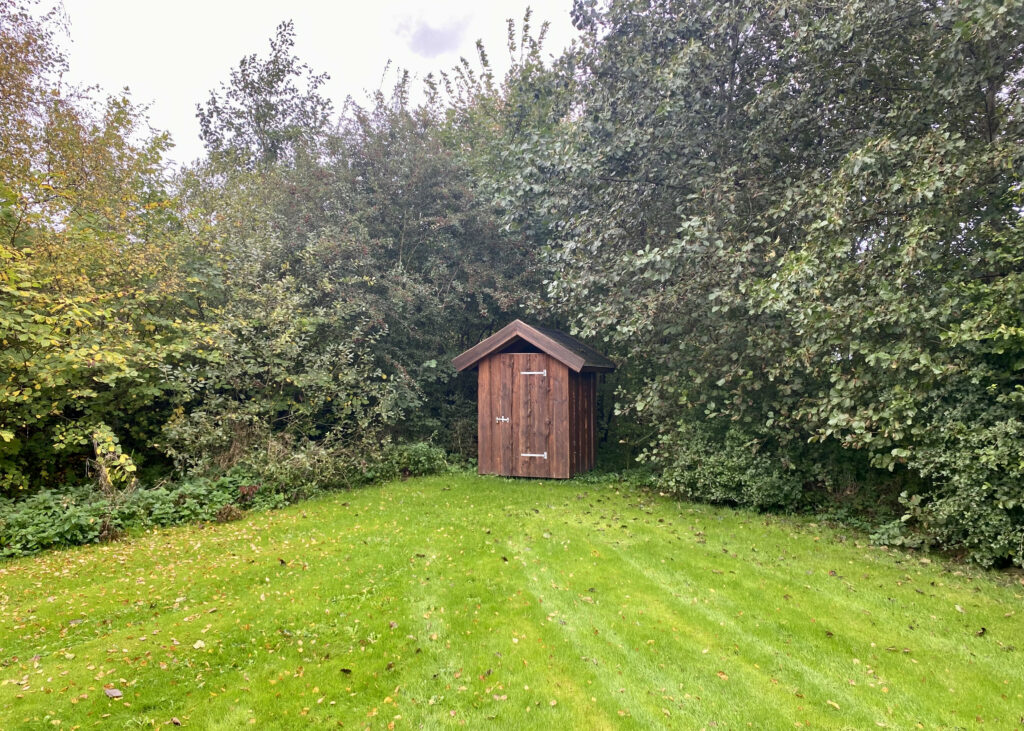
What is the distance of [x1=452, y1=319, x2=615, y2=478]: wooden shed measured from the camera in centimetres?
1069

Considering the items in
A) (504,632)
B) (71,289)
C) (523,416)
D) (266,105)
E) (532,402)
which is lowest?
(504,632)

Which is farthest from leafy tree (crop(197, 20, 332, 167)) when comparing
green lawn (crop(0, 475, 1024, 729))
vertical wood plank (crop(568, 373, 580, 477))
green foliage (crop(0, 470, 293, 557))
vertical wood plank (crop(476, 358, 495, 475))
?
green lawn (crop(0, 475, 1024, 729))

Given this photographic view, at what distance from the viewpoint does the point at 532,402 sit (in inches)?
428

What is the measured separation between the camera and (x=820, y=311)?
6.62 meters

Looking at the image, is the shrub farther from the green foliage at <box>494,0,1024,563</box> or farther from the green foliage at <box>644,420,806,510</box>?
the green foliage at <box>644,420,806,510</box>

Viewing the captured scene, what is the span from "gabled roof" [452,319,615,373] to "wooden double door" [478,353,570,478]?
263 mm

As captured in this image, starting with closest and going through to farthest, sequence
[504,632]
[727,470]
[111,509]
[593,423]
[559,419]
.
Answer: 1. [504,632]
2. [111,509]
3. [727,470]
4. [559,419]
5. [593,423]

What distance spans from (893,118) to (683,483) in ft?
20.1

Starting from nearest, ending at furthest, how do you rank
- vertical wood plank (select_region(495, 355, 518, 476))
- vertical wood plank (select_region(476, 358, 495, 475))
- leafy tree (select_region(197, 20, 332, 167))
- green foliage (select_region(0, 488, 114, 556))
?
green foliage (select_region(0, 488, 114, 556)) < vertical wood plank (select_region(495, 355, 518, 476)) < vertical wood plank (select_region(476, 358, 495, 475)) < leafy tree (select_region(197, 20, 332, 167))

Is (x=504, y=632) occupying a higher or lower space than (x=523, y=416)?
lower

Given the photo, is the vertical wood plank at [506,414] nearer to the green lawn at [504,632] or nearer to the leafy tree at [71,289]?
the green lawn at [504,632]

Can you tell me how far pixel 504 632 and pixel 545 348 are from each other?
262 inches

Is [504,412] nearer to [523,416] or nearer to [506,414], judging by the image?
[506,414]

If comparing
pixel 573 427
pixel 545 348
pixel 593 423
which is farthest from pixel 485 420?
pixel 593 423
